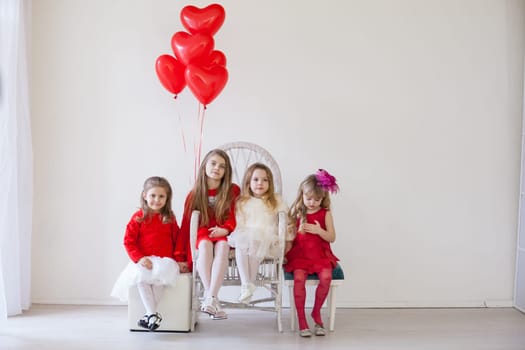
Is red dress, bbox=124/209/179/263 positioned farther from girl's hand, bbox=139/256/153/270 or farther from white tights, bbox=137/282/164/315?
white tights, bbox=137/282/164/315

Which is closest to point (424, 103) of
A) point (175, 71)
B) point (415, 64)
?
point (415, 64)

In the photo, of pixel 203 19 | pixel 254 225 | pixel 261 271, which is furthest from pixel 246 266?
pixel 203 19

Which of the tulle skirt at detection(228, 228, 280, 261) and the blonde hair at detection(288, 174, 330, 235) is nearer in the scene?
the tulle skirt at detection(228, 228, 280, 261)

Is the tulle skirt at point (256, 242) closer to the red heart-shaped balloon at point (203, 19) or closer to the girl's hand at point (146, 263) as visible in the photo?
the girl's hand at point (146, 263)

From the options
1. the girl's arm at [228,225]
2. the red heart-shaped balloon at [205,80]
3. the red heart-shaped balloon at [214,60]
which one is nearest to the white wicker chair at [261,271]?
the girl's arm at [228,225]

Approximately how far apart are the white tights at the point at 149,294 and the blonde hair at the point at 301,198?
0.74 meters

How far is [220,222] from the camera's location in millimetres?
3438

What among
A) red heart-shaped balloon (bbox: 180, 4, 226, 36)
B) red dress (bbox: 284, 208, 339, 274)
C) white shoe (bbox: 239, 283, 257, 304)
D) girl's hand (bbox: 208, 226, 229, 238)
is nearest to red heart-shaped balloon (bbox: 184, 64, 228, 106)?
red heart-shaped balloon (bbox: 180, 4, 226, 36)

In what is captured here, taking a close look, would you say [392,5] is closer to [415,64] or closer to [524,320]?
[415,64]

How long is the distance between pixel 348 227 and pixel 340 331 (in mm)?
785

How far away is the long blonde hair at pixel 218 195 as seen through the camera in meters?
3.45

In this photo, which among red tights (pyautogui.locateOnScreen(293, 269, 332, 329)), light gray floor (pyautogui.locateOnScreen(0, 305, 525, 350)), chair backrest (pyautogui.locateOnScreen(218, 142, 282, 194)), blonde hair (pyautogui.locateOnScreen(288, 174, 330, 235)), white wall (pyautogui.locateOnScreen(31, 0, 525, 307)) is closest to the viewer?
light gray floor (pyautogui.locateOnScreen(0, 305, 525, 350))

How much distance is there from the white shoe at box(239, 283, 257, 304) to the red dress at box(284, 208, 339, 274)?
255 millimetres

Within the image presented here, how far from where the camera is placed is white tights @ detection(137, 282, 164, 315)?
321 cm
